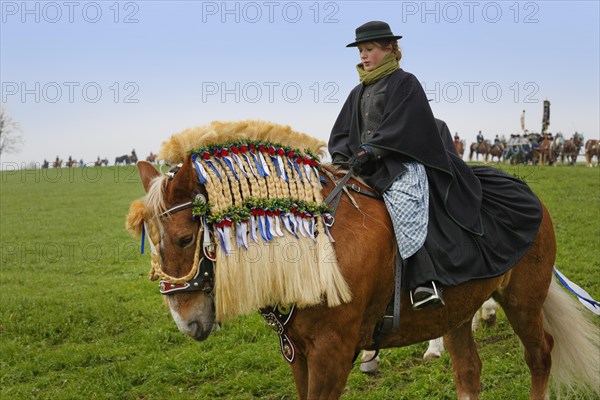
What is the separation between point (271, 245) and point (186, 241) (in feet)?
1.55

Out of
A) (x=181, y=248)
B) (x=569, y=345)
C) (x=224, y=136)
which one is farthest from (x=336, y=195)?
(x=569, y=345)

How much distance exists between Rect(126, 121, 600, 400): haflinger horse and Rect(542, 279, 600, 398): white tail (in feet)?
6.80

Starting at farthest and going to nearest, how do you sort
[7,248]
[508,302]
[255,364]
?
1. [7,248]
2. [255,364]
3. [508,302]

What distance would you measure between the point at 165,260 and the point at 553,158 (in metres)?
35.0

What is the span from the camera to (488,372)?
573 cm

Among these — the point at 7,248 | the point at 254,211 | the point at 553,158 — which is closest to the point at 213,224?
the point at 254,211

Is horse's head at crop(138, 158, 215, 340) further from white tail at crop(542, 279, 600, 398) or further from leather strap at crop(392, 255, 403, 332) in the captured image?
white tail at crop(542, 279, 600, 398)

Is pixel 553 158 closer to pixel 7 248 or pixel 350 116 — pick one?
pixel 7 248

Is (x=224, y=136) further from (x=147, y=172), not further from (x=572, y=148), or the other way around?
(x=572, y=148)

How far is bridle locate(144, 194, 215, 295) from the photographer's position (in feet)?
10.0

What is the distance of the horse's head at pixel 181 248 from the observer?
10.1ft

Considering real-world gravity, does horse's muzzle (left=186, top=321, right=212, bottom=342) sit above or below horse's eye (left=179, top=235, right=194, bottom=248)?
below

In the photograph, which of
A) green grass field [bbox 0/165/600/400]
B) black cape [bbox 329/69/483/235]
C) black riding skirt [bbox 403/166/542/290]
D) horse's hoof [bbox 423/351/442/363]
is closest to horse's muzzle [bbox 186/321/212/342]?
black riding skirt [bbox 403/166/542/290]

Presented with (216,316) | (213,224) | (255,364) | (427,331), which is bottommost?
(255,364)
